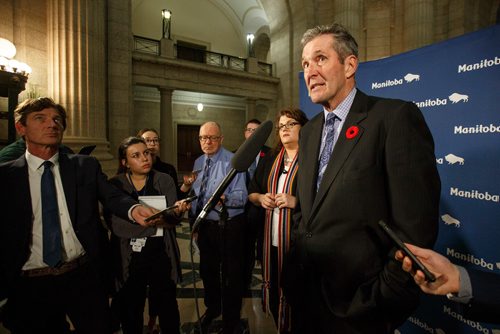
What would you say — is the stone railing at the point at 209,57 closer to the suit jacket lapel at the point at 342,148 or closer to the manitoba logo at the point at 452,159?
the manitoba logo at the point at 452,159

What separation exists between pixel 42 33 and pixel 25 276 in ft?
20.9

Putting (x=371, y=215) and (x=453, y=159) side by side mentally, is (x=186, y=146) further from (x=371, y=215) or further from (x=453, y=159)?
(x=371, y=215)

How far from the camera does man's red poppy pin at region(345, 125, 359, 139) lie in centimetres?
115

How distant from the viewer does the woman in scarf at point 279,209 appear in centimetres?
208

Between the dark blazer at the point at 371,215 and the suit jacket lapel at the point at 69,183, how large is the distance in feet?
4.63

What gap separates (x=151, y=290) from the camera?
7.00 feet

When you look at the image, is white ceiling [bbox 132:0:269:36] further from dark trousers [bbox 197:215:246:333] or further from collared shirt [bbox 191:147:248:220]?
dark trousers [bbox 197:215:246:333]

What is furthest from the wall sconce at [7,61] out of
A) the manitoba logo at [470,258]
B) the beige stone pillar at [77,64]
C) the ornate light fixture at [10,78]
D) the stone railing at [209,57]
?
the stone railing at [209,57]

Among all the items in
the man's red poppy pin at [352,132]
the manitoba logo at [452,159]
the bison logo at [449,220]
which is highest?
the man's red poppy pin at [352,132]

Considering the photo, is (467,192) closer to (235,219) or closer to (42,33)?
(235,219)

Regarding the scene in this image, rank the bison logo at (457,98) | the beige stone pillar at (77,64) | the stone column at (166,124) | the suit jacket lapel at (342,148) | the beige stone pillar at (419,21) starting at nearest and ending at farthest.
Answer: the suit jacket lapel at (342,148) < the bison logo at (457,98) < the beige stone pillar at (77,64) < the beige stone pillar at (419,21) < the stone column at (166,124)

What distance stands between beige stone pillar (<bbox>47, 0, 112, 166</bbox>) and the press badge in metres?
4.94

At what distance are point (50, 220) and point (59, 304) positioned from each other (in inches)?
19.9

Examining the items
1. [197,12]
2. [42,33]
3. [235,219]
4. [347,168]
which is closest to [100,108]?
[42,33]
